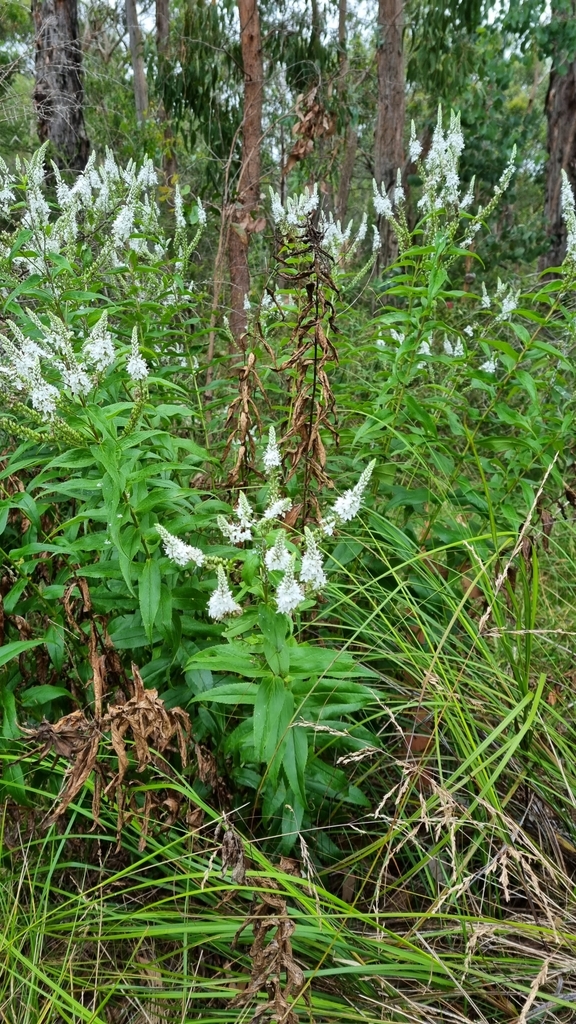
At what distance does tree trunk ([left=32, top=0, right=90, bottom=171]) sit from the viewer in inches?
246

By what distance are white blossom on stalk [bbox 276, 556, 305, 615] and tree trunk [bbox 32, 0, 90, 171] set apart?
228 inches

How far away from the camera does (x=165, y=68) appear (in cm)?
950

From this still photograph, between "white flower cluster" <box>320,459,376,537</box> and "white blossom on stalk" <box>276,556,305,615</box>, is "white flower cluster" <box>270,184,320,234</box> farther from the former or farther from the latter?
"white blossom on stalk" <box>276,556,305,615</box>

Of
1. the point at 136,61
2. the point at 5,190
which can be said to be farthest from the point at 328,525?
the point at 136,61

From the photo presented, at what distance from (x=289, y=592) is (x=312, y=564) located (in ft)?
0.39

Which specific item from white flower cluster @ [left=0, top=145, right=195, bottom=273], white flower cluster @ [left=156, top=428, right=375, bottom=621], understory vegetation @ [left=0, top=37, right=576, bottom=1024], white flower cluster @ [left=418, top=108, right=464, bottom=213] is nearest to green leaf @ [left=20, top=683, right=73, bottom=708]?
understory vegetation @ [left=0, top=37, right=576, bottom=1024]

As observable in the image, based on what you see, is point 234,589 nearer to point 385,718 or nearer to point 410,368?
point 385,718

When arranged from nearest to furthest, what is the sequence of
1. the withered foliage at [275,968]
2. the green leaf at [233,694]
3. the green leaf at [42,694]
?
the withered foliage at [275,968], the green leaf at [233,694], the green leaf at [42,694]

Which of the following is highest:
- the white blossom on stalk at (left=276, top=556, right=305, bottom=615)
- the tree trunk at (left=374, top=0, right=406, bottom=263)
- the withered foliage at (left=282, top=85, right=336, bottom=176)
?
the tree trunk at (left=374, top=0, right=406, bottom=263)

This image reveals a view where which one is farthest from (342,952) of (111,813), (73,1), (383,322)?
(73,1)

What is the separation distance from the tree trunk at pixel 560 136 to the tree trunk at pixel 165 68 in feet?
15.0

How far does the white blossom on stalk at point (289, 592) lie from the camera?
1717 millimetres

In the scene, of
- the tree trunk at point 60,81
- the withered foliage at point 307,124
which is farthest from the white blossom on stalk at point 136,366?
the tree trunk at point 60,81

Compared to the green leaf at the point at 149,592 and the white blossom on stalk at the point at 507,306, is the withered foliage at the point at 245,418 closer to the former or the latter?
the green leaf at the point at 149,592
